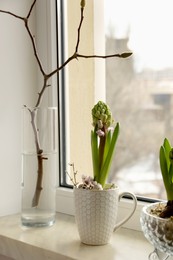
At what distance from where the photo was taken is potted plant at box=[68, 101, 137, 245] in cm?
112

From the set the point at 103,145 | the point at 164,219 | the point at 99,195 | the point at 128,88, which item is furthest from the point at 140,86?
the point at 164,219

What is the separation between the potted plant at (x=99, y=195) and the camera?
1125 millimetres

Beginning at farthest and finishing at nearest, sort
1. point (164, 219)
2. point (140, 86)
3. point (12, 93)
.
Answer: point (12, 93) → point (140, 86) → point (164, 219)

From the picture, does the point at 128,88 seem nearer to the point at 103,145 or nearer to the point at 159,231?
the point at 103,145

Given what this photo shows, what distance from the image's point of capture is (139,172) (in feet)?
4.33

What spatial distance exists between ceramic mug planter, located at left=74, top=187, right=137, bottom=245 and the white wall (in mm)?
318

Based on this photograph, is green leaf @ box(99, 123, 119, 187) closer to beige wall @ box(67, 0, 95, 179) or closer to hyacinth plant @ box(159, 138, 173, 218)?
hyacinth plant @ box(159, 138, 173, 218)

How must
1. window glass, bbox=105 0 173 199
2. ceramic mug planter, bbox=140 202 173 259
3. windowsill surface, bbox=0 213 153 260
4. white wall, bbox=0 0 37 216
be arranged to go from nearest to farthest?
ceramic mug planter, bbox=140 202 173 259 < windowsill surface, bbox=0 213 153 260 < window glass, bbox=105 0 173 199 < white wall, bbox=0 0 37 216

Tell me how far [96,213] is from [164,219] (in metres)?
0.21

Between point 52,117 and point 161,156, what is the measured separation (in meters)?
0.41

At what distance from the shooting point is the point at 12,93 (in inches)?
55.1

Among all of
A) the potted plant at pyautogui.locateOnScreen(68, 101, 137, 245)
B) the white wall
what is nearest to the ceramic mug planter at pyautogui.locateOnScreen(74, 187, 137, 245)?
the potted plant at pyautogui.locateOnScreen(68, 101, 137, 245)

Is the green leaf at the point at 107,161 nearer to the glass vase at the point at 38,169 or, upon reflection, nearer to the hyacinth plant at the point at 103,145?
the hyacinth plant at the point at 103,145

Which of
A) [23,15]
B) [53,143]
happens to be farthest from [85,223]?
[23,15]
